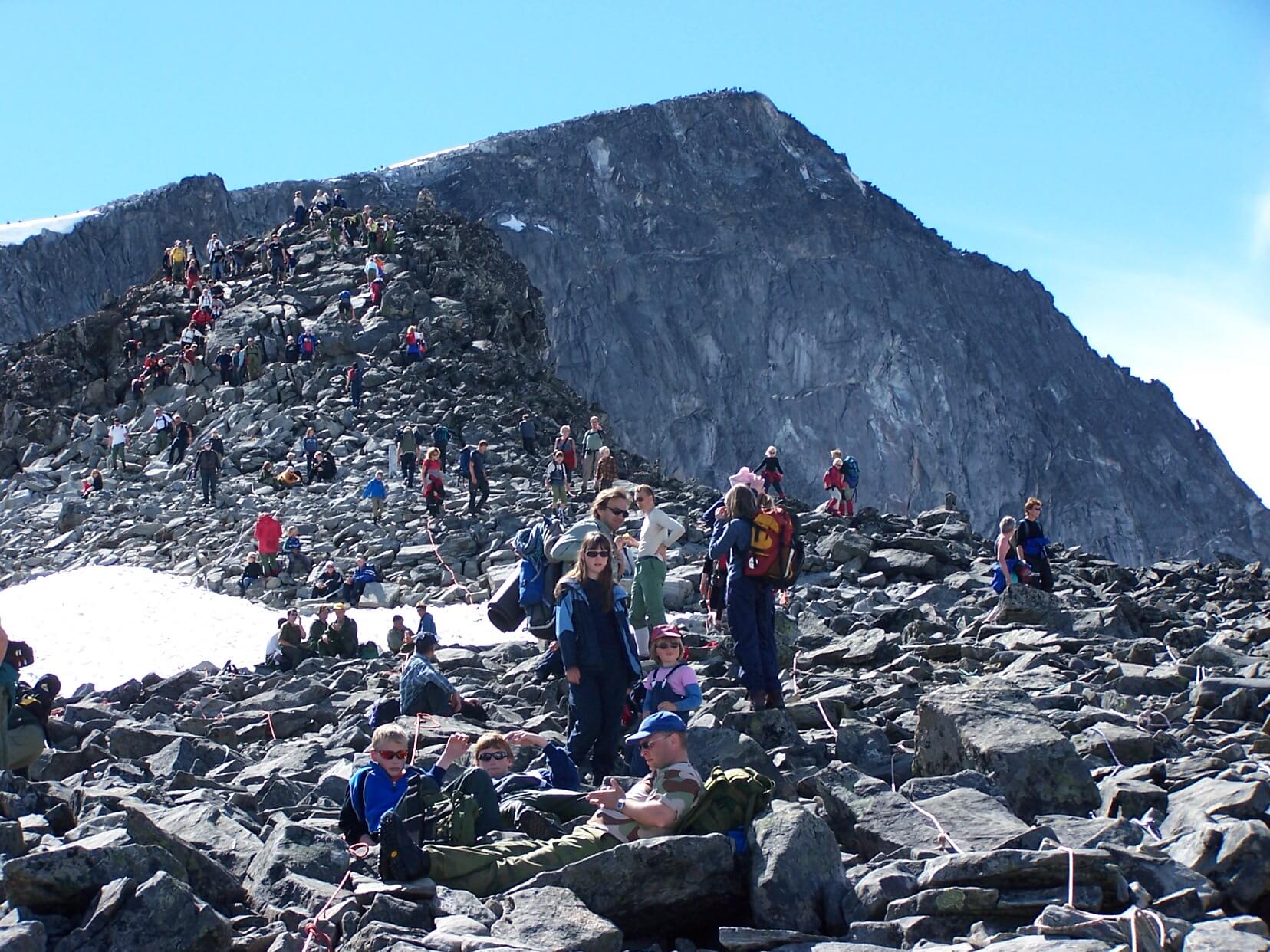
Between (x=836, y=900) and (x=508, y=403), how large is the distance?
25.9m

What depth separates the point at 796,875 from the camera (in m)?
5.89

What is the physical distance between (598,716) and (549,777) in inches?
32.1

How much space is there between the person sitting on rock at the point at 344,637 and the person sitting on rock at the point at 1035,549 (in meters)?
8.04

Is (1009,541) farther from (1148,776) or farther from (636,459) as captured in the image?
(636,459)

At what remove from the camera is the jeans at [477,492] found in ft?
80.3

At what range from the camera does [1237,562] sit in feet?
82.6

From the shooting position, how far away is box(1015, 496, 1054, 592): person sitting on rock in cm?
1556

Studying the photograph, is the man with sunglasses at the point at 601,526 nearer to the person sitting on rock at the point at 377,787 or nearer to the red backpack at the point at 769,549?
the red backpack at the point at 769,549

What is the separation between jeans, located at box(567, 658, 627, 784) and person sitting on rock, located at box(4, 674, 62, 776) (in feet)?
11.4

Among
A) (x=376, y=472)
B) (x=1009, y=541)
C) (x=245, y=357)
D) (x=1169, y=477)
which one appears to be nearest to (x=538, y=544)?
(x=1009, y=541)

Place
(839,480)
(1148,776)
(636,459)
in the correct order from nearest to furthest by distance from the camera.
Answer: (1148,776)
(839,480)
(636,459)

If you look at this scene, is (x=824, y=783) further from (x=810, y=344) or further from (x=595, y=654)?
(x=810, y=344)

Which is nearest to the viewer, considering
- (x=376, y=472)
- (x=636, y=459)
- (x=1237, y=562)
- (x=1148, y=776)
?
(x=1148, y=776)

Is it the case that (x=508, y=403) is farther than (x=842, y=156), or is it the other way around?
(x=842, y=156)
